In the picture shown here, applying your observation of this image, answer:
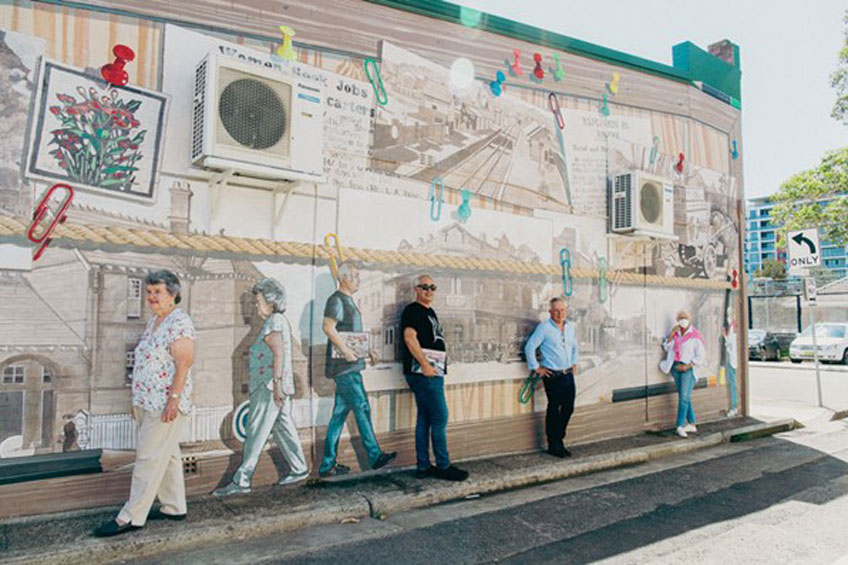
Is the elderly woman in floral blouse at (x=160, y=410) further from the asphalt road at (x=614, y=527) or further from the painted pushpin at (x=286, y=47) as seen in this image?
the painted pushpin at (x=286, y=47)

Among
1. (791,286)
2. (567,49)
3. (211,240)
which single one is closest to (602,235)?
(567,49)

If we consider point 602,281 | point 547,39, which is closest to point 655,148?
point 602,281

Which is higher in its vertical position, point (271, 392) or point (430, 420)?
point (271, 392)

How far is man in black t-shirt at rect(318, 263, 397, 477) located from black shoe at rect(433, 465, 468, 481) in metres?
0.57

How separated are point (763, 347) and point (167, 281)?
79.7 ft

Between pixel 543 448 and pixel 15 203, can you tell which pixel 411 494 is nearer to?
pixel 543 448

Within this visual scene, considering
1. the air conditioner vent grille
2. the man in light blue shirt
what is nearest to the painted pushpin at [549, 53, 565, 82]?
the man in light blue shirt

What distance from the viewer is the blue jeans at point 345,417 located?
19.9 feet

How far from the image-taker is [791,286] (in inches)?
1618

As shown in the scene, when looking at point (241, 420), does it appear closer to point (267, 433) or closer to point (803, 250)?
point (267, 433)

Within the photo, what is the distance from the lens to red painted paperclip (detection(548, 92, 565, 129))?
8164mm

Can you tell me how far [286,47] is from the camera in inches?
234

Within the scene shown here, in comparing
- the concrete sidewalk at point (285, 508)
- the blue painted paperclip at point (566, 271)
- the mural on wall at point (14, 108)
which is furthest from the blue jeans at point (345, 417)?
the blue painted paperclip at point (566, 271)

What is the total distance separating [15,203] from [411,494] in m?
4.00
